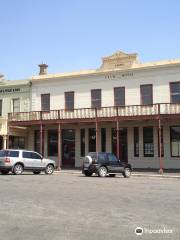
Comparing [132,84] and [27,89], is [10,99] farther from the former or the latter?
[132,84]

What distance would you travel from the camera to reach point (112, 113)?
1225 inches

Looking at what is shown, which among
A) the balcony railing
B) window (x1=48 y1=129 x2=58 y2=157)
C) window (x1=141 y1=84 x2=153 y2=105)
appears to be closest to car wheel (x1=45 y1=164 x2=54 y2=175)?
the balcony railing

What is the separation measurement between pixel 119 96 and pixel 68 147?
252 inches

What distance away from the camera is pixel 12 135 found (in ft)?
113

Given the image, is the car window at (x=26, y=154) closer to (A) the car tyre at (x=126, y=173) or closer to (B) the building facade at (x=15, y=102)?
(A) the car tyre at (x=126, y=173)

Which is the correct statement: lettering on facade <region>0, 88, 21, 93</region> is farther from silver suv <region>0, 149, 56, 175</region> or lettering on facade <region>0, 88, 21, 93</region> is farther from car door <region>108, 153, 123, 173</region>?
car door <region>108, 153, 123, 173</region>

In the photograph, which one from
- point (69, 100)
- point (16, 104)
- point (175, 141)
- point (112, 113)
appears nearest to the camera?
point (175, 141)

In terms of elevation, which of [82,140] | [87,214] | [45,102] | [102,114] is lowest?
[87,214]

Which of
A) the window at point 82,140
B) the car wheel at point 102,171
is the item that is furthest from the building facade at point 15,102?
A: the car wheel at point 102,171

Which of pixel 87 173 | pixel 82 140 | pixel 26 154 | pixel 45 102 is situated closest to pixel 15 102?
pixel 45 102

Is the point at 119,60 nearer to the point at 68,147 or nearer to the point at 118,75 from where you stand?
the point at 118,75

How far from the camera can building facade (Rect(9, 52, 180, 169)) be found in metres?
29.8

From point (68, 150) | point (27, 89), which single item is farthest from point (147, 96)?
point (27, 89)

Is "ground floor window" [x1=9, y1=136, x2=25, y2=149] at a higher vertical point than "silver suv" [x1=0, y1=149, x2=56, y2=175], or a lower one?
higher
